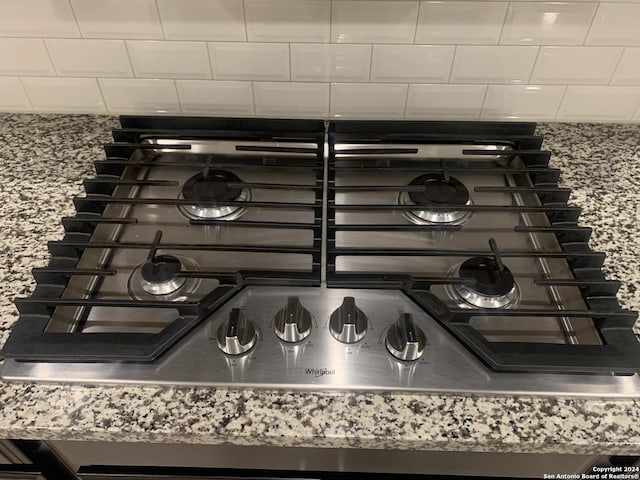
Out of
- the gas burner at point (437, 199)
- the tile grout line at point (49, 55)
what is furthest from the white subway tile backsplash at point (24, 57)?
the gas burner at point (437, 199)

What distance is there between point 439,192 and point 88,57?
0.73 m

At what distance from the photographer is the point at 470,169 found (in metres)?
0.85

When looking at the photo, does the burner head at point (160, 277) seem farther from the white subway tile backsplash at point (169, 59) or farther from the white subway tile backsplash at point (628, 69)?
the white subway tile backsplash at point (628, 69)

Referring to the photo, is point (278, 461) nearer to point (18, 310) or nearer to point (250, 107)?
point (18, 310)

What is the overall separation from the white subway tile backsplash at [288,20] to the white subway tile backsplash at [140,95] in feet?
0.71

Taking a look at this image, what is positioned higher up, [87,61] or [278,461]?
[87,61]

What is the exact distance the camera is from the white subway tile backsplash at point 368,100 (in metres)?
0.93

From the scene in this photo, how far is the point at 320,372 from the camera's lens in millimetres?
580

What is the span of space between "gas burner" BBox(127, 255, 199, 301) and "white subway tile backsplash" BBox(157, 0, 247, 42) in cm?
44

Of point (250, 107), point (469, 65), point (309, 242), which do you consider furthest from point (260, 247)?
point (469, 65)

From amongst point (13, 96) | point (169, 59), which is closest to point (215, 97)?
point (169, 59)

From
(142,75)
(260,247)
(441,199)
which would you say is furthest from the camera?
(142,75)

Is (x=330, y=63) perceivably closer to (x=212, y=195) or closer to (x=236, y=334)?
(x=212, y=195)

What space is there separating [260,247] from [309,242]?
0.10 metres
